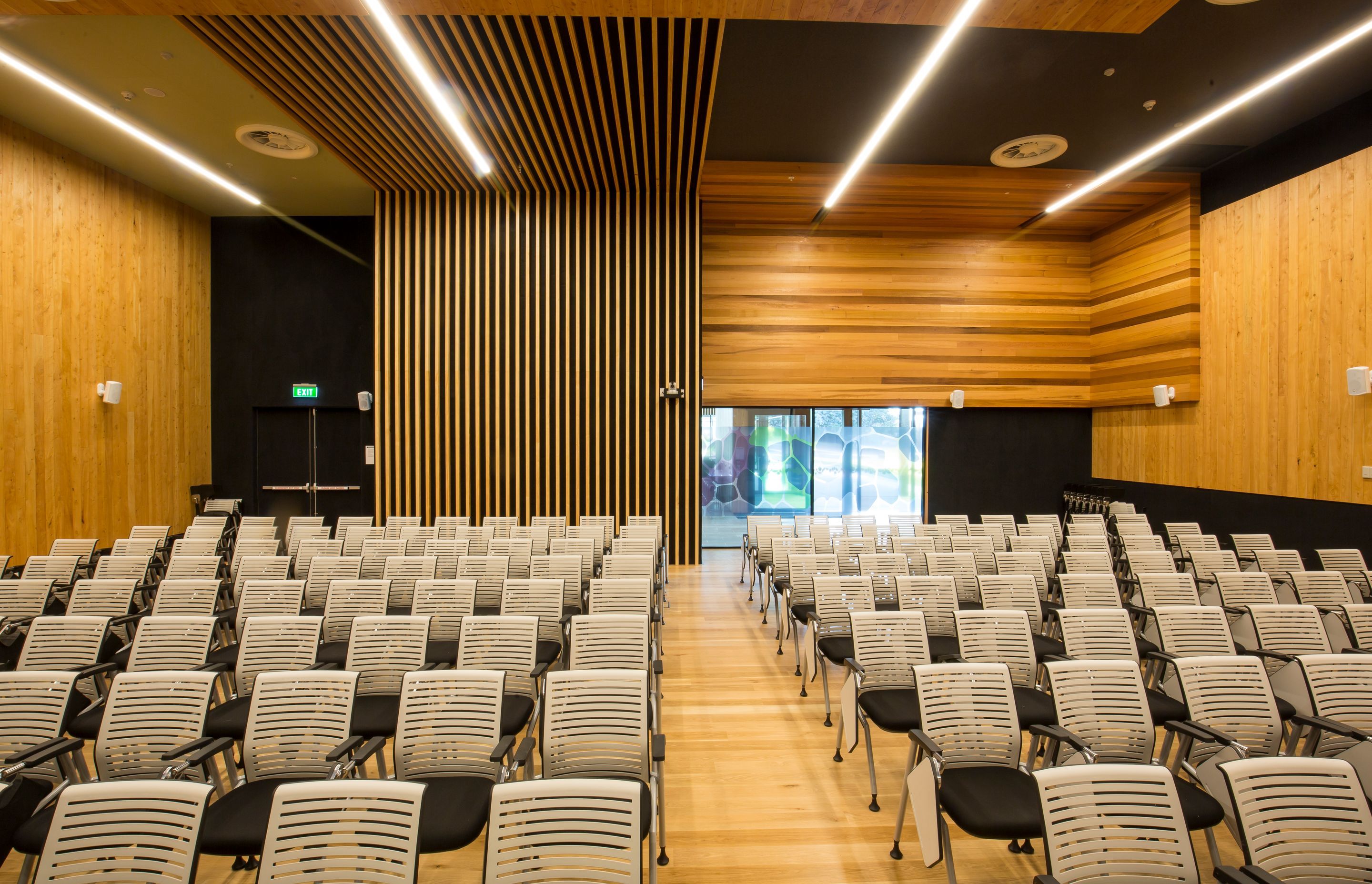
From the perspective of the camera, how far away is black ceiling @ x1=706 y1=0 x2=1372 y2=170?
592 cm

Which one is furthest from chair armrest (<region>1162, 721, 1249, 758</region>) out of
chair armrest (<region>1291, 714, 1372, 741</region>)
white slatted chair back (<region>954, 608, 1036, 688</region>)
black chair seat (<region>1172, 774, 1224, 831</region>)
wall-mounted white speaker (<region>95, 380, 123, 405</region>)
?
wall-mounted white speaker (<region>95, 380, 123, 405</region>)

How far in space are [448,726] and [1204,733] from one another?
3321 millimetres

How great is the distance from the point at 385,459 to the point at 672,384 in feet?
15.9

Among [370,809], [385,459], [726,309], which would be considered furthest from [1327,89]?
[385,459]

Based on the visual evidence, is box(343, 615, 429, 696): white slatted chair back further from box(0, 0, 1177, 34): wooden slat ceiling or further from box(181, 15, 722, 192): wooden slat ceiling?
box(181, 15, 722, 192): wooden slat ceiling

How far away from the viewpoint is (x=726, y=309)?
11.2 meters

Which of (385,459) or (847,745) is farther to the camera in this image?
(385,459)

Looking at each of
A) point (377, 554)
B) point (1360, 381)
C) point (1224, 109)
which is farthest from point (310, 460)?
point (1360, 381)

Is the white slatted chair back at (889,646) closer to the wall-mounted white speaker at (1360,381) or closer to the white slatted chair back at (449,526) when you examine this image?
the white slatted chair back at (449,526)

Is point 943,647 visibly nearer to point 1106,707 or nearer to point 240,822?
point 1106,707

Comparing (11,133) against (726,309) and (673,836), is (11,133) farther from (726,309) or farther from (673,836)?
(673,836)

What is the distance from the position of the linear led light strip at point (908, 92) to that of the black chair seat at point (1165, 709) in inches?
192

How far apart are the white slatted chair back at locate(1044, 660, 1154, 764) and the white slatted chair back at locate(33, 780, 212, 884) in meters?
3.38

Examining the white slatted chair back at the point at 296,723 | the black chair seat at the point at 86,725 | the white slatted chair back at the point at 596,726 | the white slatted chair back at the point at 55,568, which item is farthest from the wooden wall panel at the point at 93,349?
the white slatted chair back at the point at 596,726
